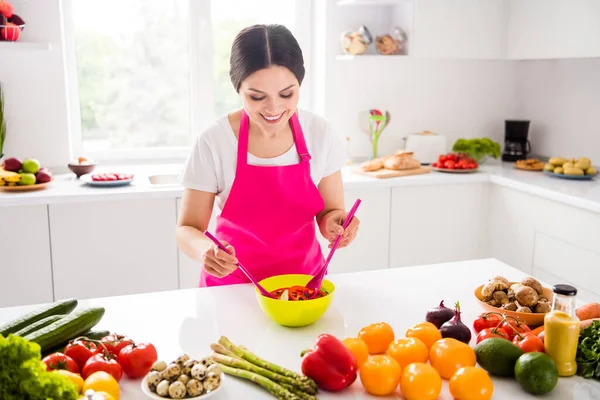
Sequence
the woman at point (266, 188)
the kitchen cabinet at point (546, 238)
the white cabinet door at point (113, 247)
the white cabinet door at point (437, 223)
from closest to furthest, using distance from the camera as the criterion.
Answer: the woman at point (266, 188)
the kitchen cabinet at point (546, 238)
the white cabinet door at point (113, 247)
the white cabinet door at point (437, 223)

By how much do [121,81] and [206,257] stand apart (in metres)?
2.28

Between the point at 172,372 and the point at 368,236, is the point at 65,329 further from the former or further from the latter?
the point at 368,236

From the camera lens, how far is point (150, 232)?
281 cm

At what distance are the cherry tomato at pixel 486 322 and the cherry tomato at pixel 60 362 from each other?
839mm

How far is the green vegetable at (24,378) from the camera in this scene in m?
0.83

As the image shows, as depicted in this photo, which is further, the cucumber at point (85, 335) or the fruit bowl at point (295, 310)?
the fruit bowl at point (295, 310)

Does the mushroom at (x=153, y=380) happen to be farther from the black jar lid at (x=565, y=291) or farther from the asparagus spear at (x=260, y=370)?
the black jar lid at (x=565, y=291)

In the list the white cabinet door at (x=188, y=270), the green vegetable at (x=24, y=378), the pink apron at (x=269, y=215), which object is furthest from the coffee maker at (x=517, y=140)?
the green vegetable at (x=24, y=378)

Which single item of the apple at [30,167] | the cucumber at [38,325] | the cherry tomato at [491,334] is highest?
the apple at [30,167]

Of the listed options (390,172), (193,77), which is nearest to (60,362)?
(390,172)

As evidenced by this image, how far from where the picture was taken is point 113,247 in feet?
9.14

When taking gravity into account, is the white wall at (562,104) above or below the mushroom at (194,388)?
above

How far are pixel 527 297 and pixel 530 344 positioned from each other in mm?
201

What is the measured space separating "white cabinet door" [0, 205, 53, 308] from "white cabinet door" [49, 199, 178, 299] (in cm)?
4
